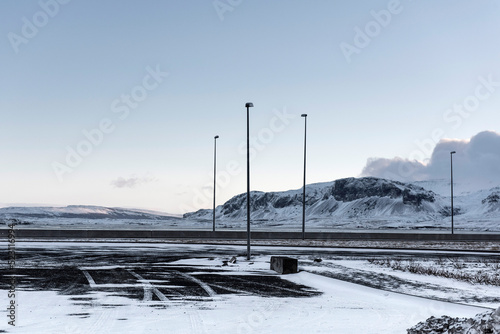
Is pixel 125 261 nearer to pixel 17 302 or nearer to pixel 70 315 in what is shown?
pixel 17 302

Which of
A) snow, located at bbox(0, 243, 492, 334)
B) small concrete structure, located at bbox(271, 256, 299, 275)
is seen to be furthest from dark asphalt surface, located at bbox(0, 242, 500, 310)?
snow, located at bbox(0, 243, 492, 334)

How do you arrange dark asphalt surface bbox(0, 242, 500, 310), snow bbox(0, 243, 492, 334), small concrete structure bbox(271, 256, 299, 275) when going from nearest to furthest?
1. snow bbox(0, 243, 492, 334)
2. dark asphalt surface bbox(0, 242, 500, 310)
3. small concrete structure bbox(271, 256, 299, 275)

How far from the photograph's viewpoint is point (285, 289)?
14617 mm

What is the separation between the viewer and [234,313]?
1074 centimetres

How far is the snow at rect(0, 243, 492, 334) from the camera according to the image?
364 inches

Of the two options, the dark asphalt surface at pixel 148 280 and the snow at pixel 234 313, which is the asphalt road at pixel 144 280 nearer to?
the dark asphalt surface at pixel 148 280

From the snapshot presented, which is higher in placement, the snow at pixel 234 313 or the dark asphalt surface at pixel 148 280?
the snow at pixel 234 313

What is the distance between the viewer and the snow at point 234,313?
9.26 m

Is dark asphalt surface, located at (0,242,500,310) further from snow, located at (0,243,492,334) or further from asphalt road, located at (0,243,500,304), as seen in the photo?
snow, located at (0,243,492,334)

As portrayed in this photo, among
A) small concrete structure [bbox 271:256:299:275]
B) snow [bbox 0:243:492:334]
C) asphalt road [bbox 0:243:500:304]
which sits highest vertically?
small concrete structure [bbox 271:256:299:275]

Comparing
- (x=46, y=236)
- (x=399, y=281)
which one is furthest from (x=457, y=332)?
(x=46, y=236)

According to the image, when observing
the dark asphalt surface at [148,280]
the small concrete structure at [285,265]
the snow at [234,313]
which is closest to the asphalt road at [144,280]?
the dark asphalt surface at [148,280]

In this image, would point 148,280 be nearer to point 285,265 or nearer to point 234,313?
point 285,265

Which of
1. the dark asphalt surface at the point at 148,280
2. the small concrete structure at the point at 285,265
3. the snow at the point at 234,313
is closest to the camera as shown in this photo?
the snow at the point at 234,313
